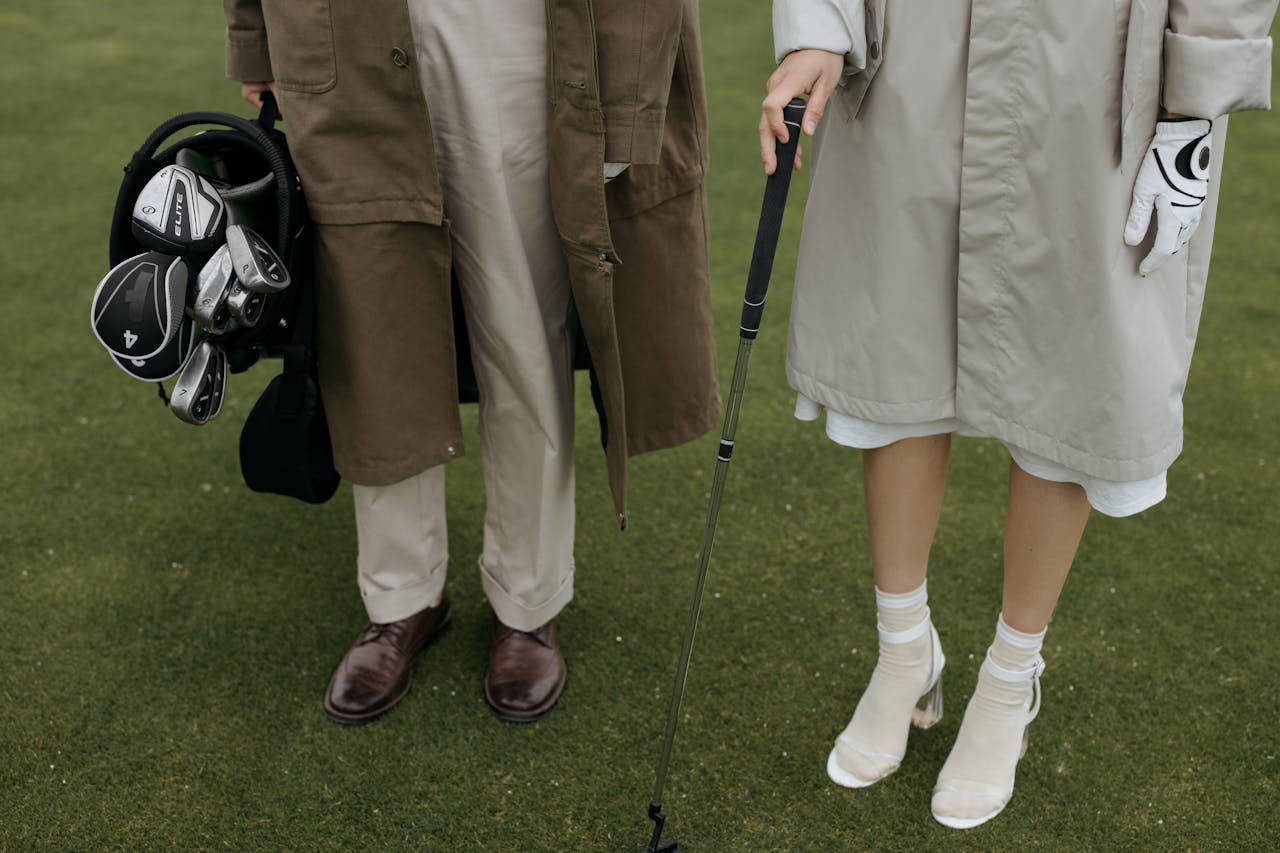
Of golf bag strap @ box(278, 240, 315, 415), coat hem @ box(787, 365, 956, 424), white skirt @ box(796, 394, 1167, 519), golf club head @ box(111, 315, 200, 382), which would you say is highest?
golf club head @ box(111, 315, 200, 382)

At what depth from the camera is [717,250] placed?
4109 mm

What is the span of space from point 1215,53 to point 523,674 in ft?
4.81

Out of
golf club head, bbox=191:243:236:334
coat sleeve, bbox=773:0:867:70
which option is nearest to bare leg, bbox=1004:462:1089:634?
coat sleeve, bbox=773:0:867:70

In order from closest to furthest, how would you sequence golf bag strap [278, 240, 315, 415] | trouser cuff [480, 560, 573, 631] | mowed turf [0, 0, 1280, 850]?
1. golf bag strap [278, 240, 315, 415]
2. mowed turf [0, 0, 1280, 850]
3. trouser cuff [480, 560, 573, 631]

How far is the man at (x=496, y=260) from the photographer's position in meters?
1.76

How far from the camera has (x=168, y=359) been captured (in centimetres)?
170

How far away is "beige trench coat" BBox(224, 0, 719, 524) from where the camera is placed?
1.75 meters

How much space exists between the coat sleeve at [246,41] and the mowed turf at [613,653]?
1065 mm

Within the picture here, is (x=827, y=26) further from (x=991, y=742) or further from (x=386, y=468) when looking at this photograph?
(x=991, y=742)

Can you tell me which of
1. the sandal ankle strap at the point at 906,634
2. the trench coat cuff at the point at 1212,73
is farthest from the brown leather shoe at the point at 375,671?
the trench coat cuff at the point at 1212,73

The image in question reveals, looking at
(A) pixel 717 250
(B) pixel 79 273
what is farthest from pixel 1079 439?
(B) pixel 79 273

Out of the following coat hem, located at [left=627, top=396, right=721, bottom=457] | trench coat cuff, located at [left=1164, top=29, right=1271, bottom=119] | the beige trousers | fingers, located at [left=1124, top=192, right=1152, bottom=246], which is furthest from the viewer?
coat hem, located at [left=627, top=396, right=721, bottom=457]

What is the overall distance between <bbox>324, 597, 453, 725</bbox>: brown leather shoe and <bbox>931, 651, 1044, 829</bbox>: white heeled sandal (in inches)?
37.5

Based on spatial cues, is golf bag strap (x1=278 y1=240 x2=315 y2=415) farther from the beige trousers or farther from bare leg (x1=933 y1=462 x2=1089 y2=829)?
bare leg (x1=933 y1=462 x2=1089 y2=829)
